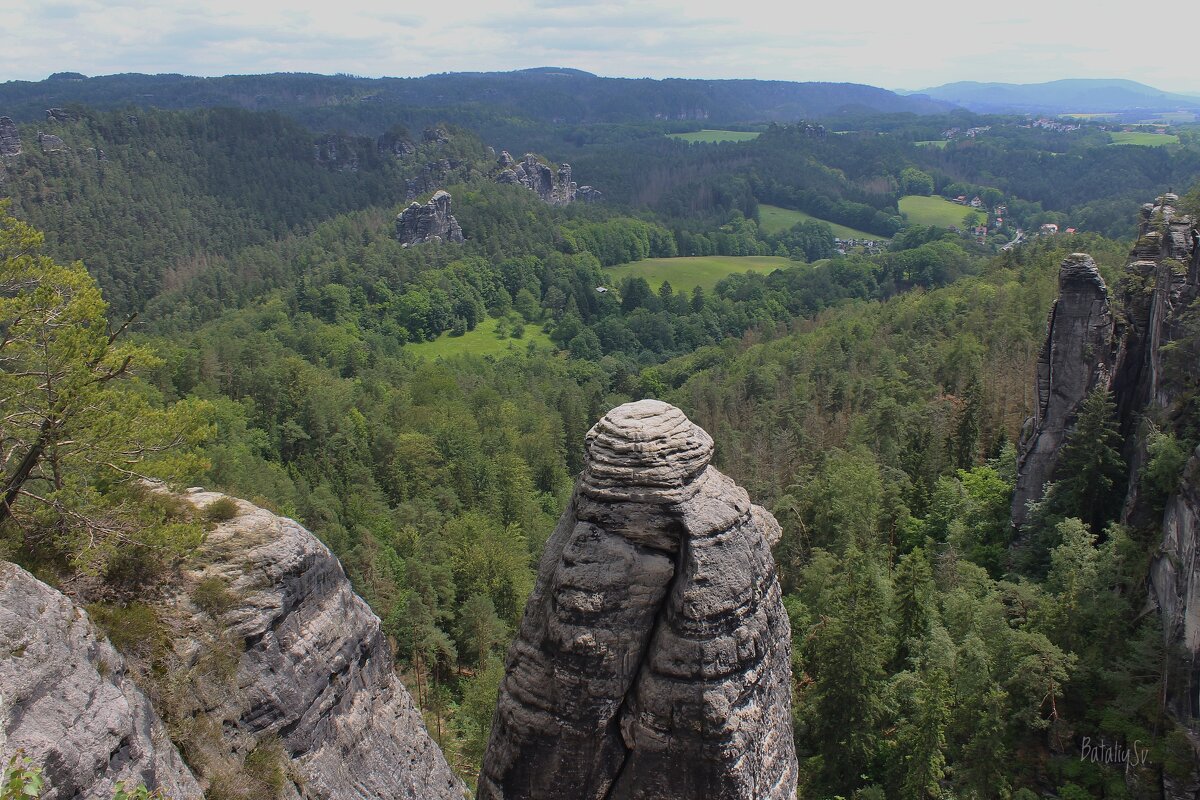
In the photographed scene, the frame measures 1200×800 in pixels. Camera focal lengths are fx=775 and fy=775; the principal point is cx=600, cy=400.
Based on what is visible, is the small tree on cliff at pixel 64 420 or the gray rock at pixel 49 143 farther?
the gray rock at pixel 49 143

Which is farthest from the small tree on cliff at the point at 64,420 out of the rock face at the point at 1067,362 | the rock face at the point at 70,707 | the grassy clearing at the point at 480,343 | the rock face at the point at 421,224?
the rock face at the point at 421,224

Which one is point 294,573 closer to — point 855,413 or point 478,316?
point 855,413

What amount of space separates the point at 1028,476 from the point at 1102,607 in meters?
11.6

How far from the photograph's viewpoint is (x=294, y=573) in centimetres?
1697

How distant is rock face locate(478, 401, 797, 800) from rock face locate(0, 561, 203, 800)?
20.1ft

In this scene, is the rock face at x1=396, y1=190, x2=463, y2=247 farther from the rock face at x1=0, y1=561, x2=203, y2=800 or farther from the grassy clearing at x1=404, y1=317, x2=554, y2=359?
the rock face at x1=0, y1=561, x2=203, y2=800

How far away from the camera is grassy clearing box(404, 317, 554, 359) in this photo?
12056 centimetres

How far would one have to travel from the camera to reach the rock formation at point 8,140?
160750mm

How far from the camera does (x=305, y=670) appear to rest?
16672 millimetres

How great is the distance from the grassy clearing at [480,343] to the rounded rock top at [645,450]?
4144 inches

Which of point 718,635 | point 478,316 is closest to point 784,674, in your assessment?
point 718,635

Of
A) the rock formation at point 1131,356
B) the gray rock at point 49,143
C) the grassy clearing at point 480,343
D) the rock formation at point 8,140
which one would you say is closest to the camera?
the rock formation at point 1131,356

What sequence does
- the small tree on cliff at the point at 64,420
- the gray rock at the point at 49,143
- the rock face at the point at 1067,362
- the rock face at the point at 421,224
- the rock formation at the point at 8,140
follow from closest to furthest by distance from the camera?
1. the small tree on cliff at the point at 64,420
2. the rock face at the point at 1067,362
3. the rock face at the point at 421,224
4. the rock formation at the point at 8,140
5. the gray rock at the point at 49,143

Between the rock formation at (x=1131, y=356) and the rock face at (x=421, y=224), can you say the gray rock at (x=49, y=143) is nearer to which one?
the rock face at (x=421, y=224)
